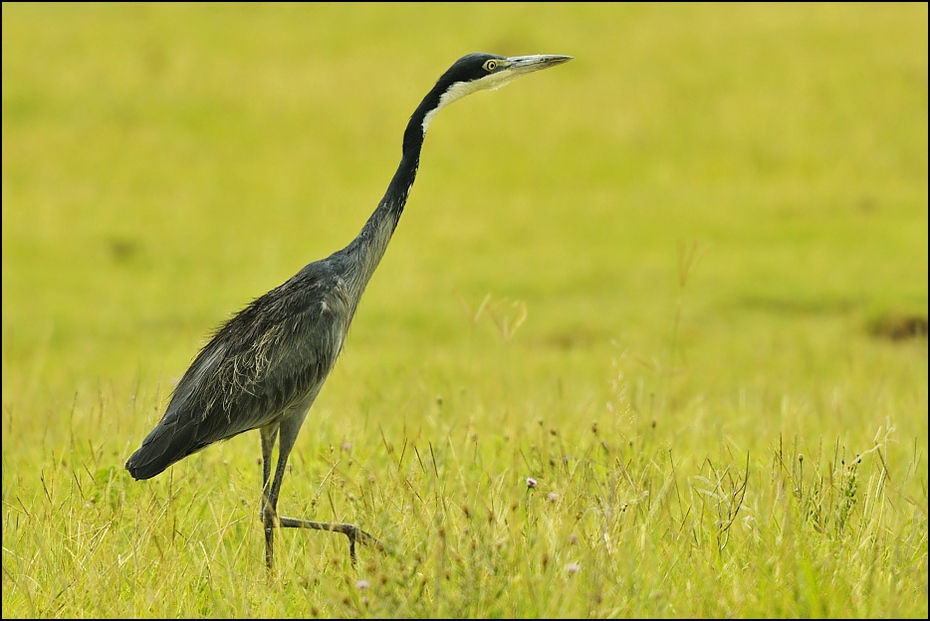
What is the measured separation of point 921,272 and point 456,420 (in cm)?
932

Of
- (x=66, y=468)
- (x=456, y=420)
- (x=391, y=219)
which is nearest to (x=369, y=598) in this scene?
(x=391, y=219)

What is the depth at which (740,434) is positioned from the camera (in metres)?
6.80

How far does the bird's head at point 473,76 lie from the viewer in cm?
521

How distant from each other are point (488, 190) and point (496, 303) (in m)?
13.5

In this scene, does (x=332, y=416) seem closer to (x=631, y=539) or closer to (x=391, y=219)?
(x=391, y=219)

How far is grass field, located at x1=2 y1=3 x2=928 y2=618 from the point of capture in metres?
3.95

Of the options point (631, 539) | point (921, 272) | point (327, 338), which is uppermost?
point (327, 338)

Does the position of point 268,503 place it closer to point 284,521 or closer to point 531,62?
point 284,521

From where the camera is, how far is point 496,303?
16.8 feet

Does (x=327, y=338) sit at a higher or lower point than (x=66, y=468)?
higher

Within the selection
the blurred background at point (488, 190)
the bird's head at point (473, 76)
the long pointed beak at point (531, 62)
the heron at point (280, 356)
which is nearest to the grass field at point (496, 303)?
the blurred background at point (488, 190)

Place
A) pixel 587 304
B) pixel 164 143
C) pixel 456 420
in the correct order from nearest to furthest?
pixel 456 420 < pixel 587 304 < pixel 164 143

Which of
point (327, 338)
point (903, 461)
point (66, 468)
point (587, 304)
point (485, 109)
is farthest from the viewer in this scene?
point (485, 109)

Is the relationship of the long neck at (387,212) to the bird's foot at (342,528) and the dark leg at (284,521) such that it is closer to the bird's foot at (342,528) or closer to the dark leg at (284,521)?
the dark leg at (284,521)
